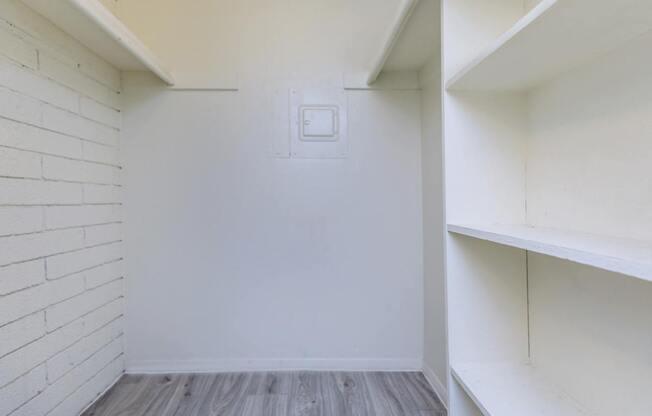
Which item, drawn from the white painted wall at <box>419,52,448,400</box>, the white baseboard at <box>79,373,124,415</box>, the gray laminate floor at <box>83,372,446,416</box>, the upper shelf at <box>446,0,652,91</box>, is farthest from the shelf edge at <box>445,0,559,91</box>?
the white baseboard at <box>79,373,124,415</box>

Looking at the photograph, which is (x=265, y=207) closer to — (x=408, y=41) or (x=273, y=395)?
(x=273, y=395)

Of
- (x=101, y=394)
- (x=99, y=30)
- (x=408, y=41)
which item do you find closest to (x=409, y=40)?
(x=408, y=41)

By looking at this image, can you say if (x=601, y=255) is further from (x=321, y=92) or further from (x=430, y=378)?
(x=321, y=92)

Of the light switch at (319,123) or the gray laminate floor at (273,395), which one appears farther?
the light switch at (319,123)

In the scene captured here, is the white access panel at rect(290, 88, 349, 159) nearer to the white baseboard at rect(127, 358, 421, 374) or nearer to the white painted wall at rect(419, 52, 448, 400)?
the white painted wall at rect(419, 52, 448, 400)

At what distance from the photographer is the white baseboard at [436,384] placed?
1760 mm

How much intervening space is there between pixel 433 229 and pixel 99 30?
87.2 inches

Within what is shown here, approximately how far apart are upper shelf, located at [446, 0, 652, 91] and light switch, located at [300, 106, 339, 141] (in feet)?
3.73

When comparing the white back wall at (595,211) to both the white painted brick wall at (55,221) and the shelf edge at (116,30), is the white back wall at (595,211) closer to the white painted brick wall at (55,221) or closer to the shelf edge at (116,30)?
the shelf edge at (116,30)

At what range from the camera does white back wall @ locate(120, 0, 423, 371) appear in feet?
6.79

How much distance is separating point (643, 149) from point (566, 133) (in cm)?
23

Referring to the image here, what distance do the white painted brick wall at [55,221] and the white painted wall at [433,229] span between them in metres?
2.11

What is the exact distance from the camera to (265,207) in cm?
210

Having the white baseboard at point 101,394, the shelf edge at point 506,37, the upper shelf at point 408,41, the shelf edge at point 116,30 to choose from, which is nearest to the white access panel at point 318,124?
the upper shelf at point 408,41
